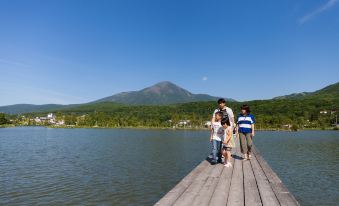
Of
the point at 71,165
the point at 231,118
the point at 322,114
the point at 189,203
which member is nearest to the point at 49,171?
the point at 71,165

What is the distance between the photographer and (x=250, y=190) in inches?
395

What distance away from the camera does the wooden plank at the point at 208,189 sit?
8594mm

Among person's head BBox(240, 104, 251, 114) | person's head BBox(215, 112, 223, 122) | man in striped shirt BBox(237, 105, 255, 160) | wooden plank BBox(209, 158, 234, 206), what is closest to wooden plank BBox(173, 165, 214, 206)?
wooden plank BBox(209, 158, 234, 206)

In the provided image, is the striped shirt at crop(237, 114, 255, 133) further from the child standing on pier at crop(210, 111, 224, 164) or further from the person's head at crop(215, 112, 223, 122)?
the person's head at crop(215, 112, 223, 122)

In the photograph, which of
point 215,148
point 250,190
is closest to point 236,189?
point 250,190

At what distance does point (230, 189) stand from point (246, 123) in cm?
666

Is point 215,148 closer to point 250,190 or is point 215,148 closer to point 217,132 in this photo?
point 217,132

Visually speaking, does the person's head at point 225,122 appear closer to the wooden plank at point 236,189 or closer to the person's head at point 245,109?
the person's head at point 245,109

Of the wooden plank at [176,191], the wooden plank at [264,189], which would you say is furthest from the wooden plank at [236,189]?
the wooden plank at [176,191]

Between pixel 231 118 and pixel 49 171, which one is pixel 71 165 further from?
pixel 231 118

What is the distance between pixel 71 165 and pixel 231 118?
17.7 meters

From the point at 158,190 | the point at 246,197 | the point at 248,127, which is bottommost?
the point at 158,190

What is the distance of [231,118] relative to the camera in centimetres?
1540

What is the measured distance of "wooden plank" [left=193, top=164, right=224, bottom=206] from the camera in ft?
28.2
